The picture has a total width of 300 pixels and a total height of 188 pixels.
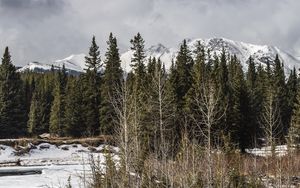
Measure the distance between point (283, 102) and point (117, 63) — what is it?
93.2ft

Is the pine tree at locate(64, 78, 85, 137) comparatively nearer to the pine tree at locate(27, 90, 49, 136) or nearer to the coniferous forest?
the coniferous forest

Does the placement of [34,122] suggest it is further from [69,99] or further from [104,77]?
[104,77]

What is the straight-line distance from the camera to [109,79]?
6103 cm

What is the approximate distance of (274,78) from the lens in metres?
77.7

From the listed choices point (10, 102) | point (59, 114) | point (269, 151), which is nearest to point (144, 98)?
point (269, 151)

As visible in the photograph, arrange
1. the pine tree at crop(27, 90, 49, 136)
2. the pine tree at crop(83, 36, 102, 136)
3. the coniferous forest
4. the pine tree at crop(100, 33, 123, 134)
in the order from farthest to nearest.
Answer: the pine tree at crop(27, 90, 49, 136) < the pine tree at crop(83, 36, 102, 136) < the pine tree at crop(100, 33, 123, 134) < the coniferous forest

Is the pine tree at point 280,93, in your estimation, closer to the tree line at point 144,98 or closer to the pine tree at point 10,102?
the tree line at point 144,98

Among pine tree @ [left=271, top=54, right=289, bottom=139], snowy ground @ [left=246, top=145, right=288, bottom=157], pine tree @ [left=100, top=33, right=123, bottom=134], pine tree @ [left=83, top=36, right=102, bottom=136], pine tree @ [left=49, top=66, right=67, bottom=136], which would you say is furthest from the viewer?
pine tree @ [left=271, top=54, right=289, bottom=139]

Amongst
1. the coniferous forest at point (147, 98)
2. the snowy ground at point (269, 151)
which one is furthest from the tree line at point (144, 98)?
the snowy ground at point (269, 151)

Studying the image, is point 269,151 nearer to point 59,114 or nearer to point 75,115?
point 75,115

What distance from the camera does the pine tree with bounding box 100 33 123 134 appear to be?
56969 mm

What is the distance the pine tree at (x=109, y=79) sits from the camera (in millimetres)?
56969

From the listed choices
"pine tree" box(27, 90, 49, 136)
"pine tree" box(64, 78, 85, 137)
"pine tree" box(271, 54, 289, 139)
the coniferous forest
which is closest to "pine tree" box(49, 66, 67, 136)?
the coniferous forest

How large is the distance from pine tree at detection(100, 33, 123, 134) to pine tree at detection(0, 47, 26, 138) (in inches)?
512
